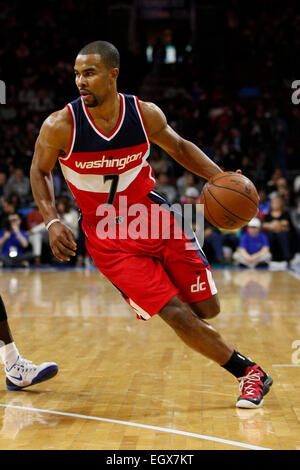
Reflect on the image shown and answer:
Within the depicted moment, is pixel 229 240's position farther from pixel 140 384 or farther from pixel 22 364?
pixel 22 364

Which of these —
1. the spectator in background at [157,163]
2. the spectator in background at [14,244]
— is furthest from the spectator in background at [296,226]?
the spectator in background at [14,244]

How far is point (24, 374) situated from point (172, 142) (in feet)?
5.67

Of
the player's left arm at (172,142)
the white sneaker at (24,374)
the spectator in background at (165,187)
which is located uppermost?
the player's left arm at (172,142)

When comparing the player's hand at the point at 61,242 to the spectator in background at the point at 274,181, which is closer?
the player's hand at the point at 61,242

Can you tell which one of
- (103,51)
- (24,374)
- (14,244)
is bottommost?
(14,244)

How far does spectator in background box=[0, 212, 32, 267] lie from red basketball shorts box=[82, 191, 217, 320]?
8.21 metres

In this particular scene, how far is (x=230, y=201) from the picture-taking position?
148 inches

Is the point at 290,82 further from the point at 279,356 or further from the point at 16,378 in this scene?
the point at 16,378

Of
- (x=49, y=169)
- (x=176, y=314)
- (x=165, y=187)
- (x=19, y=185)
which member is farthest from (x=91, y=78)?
(x=19, y=185)

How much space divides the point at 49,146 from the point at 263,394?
1882mm

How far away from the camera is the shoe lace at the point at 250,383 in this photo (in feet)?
12.1

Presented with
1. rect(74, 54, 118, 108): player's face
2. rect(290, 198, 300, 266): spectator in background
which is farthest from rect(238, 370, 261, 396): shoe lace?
rect(290, 198, 300, 266): spectator in background

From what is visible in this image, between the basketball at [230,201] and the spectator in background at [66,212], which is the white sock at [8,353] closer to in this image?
the basketball at [230,201]

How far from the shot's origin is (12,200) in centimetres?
1209
